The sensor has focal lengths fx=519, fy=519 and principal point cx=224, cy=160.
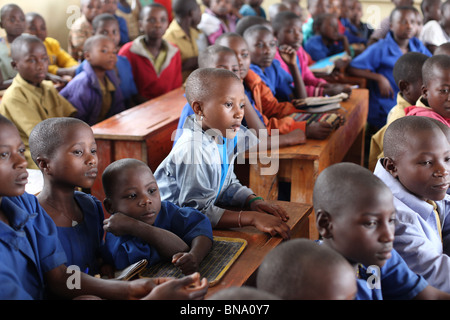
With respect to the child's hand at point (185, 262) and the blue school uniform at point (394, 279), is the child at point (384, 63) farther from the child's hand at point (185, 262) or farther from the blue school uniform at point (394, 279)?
the child's hand at point (185, 262)

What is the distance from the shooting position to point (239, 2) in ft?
21.2

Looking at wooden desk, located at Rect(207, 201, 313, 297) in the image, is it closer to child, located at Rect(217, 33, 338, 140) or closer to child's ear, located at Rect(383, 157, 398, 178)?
child's ear, located at Rect(383, 157, 398, 178)

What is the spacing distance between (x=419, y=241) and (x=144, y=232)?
0.87m

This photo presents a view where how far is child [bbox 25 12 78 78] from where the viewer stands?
484 cm

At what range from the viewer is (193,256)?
1606 mm

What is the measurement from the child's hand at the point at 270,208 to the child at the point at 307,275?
2.76ft

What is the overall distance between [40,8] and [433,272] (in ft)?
17.2

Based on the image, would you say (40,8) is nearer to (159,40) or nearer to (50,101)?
(159,40)

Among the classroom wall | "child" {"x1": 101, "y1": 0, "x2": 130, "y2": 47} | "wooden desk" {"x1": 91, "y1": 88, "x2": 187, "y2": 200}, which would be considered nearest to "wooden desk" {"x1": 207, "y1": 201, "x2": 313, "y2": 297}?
"wooden desk" {"x1": 91, "y1": 88, "x2": 187, "y2": 200}

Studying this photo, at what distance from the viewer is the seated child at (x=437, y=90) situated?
2.57 m

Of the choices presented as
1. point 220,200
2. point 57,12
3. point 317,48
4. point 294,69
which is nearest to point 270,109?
point 294,69

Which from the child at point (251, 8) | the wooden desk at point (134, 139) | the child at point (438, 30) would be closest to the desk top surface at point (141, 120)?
the wooden desk at point (134, 139)

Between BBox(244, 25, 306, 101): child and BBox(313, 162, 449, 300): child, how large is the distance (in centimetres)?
206
